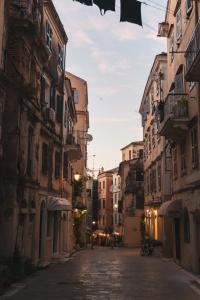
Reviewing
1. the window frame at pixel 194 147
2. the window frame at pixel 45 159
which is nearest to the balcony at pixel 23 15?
the window frame at pixel 45 159

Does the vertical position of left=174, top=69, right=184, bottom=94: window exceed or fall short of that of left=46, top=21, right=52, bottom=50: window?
it falls short

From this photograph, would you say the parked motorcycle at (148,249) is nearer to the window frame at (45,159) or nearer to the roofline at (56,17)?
the window frame at (45,159)

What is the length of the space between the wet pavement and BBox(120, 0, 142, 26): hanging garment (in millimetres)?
7596

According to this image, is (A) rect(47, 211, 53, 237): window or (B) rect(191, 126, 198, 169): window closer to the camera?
(B) rect(191, 126, 198, 169): window

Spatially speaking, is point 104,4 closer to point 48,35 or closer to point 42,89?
point 42,89

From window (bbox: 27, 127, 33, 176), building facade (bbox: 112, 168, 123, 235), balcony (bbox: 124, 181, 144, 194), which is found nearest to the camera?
window (bbox: 27, 127, 33, 176)

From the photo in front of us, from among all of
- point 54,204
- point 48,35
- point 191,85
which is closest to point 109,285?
point 54,204

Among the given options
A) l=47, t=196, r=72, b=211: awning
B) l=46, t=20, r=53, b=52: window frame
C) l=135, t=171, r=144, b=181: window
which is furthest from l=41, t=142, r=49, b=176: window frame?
l=135, t=171, r=144, b=181: window

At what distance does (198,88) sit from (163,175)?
39.4 ft

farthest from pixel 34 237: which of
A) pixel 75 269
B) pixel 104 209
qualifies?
pixel 104 209

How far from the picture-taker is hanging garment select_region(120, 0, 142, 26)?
10.5 metres

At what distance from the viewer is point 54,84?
82.8ft

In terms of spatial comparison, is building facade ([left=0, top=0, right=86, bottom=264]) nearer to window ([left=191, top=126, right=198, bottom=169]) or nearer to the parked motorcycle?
the parked motorcycle

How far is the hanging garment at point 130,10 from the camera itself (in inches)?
412
